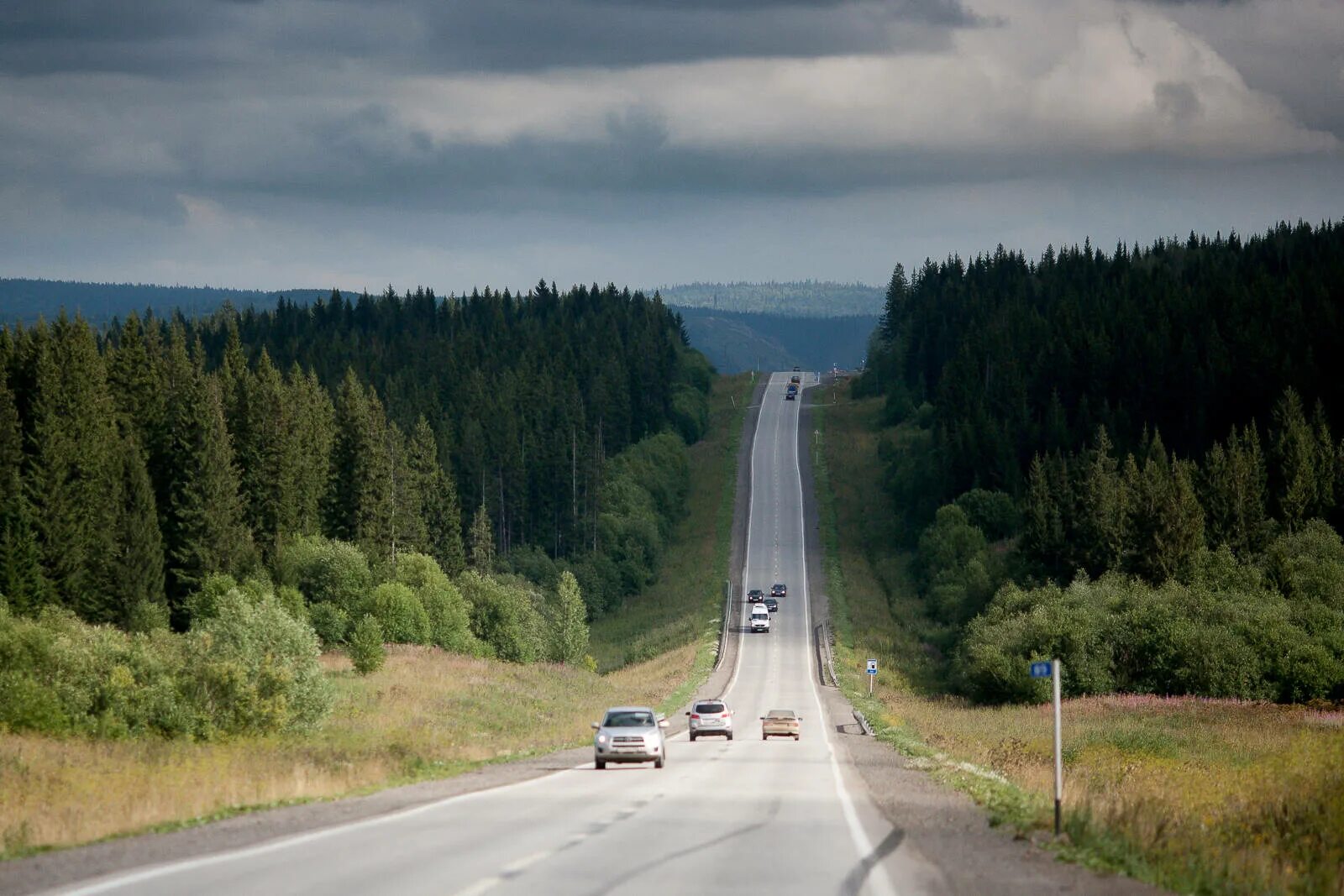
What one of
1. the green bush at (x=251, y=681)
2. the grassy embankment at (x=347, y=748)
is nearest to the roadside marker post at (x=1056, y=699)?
the grassy embankment at (x=347, y=748)

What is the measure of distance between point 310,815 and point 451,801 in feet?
10.9

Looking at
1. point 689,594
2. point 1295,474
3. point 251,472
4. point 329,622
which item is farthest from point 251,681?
point 689,594

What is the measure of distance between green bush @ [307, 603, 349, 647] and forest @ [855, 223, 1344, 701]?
3449cm

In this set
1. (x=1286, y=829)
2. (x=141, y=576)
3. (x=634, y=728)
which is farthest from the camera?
(x=141, y=576)

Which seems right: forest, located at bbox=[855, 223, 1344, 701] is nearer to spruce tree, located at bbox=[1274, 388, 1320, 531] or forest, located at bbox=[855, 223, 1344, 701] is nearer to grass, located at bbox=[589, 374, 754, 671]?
spruce tree, located at bbox=[1274, 388, 1320, 531]

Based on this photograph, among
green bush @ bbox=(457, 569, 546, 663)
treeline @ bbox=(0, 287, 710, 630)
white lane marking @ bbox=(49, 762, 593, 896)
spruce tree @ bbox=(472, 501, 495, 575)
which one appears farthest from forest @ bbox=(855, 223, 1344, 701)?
white lane marking @ bbox=(49, 762, 593, 896)

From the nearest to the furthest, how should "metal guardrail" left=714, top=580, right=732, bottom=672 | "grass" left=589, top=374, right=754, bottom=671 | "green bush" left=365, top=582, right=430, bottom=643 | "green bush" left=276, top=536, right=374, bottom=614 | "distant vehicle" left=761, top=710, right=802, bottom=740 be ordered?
"distant vehicle" left=761, top=710, right=802, bottom=740 → "green bush" left=365, top=582, right=430, bottom=643 → "green bush" left=276, top=536, right=374, bottom=614 → "metal guardrail" left=714, top=580, right=732, bottom=672 → "grass" left=589, top=374, right=754, bottom=671

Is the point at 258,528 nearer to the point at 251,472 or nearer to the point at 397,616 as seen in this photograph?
the point at 251,472

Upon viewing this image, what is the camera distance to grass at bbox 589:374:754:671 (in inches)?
4109

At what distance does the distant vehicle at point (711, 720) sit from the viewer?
4966cm

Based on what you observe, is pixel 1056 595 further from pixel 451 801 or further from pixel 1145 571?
pixel 451 801

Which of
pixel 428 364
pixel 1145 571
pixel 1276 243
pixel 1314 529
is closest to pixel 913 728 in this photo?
pixel 1145 571

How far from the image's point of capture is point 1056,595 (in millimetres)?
79750

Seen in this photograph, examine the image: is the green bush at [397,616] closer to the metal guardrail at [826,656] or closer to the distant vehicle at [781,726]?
the metal guardrail at [826,656]
